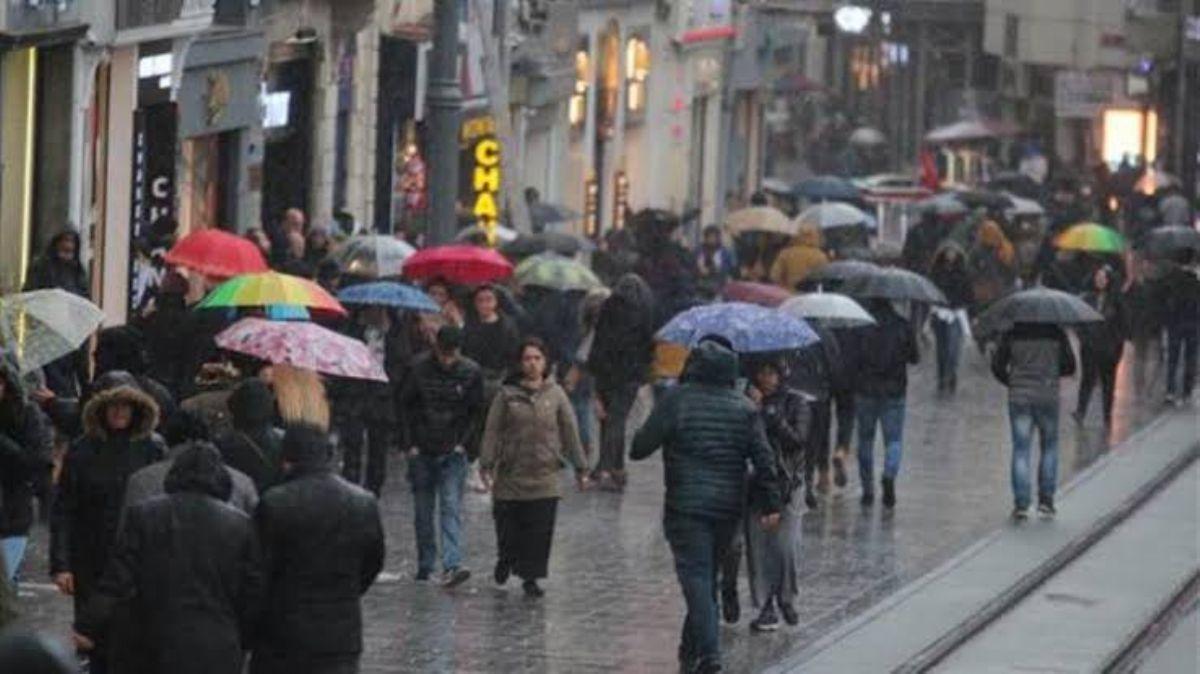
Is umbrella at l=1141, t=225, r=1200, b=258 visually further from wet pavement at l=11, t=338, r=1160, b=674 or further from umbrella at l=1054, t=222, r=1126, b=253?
wet pavement at l=11, t=338, r=1160, b=674

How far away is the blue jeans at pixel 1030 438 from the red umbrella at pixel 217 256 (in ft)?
17.6

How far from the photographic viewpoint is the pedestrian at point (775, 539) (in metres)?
21.1

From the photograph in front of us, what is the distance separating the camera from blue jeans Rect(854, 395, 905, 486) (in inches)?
1128

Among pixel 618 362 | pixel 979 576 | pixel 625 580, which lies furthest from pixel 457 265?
pixel 625 580

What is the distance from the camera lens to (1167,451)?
112 feet

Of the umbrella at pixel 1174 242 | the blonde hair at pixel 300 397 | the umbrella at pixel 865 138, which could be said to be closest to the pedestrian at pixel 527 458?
the blonde hair at pixel 300 397

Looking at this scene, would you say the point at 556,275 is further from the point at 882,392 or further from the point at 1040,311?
the point at 1040,311

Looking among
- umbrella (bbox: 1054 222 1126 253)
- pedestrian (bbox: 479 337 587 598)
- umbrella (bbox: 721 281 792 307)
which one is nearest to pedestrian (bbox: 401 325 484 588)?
pedestrian (bbox: 479 337 587 598)

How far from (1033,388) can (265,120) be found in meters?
14.6

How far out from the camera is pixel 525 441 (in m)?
22.0

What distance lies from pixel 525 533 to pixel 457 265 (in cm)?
720

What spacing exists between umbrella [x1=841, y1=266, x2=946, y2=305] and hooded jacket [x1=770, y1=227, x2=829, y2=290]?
8602 millimetres

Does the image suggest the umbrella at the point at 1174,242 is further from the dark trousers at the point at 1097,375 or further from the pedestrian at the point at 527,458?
the pedestrian at the point at 527,458

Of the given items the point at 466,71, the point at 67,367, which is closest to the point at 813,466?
the point at 67,367
